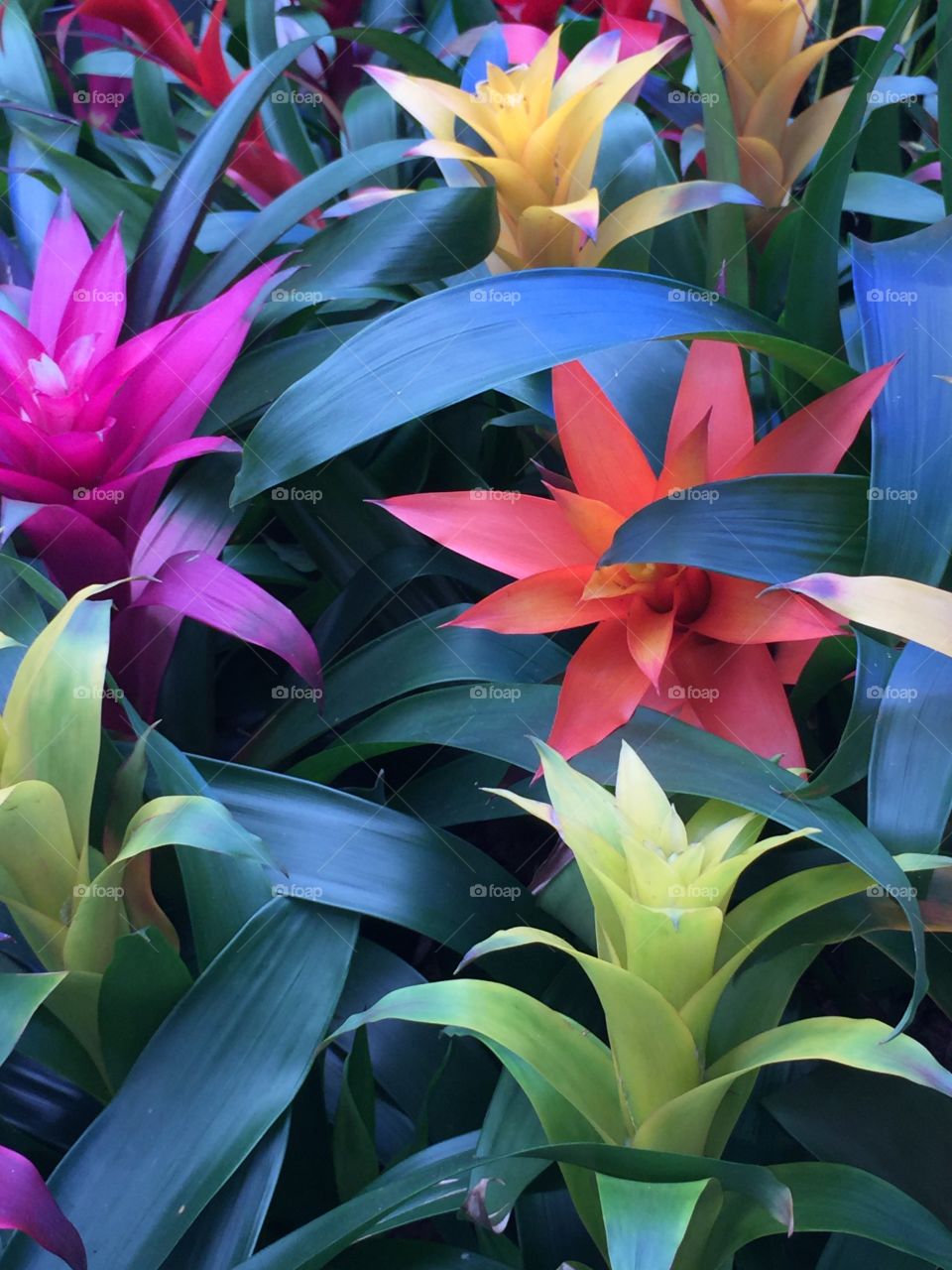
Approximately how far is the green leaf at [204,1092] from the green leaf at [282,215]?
0.61 metres

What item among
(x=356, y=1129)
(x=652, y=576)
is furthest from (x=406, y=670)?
(x=356, y=1129)

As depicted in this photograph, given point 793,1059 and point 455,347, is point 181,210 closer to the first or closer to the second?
point 455,347

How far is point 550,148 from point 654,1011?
69cm

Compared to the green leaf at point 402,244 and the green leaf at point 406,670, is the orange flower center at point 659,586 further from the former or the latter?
the green leaf at point 402,244

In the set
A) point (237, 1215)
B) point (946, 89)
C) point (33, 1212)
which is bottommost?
point (237, 1215)

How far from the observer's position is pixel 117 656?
31.9 inches

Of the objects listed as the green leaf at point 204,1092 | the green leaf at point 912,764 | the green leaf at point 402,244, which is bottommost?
the green leaf at point 204,1092

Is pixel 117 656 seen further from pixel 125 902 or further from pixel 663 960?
pixel 663 960

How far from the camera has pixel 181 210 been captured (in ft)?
3.11

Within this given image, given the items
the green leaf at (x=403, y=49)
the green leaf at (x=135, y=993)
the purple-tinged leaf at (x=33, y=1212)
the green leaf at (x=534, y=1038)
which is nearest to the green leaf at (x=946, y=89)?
the green leaf at (x=403, y=49)

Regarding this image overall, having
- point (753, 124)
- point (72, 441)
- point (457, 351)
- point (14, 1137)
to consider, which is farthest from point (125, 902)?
point (753, 124)

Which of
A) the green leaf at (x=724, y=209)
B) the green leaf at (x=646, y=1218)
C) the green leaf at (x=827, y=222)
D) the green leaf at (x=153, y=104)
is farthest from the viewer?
the green leaf at (x=153, y=104)

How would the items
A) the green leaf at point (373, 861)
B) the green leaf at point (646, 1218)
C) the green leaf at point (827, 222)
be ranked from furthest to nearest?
the green leaf at point (827, 222) → the green leaf at point (373, 861) → the green leaf at point (646, 1218)

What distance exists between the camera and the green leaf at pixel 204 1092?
57 cm
